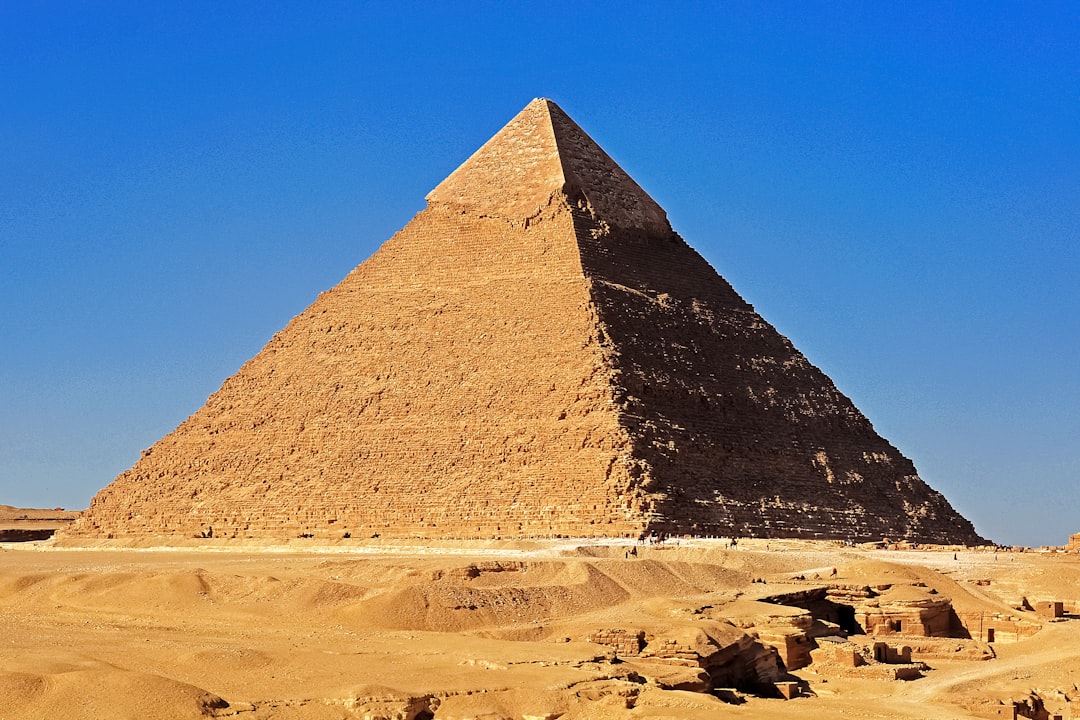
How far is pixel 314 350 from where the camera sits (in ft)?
183

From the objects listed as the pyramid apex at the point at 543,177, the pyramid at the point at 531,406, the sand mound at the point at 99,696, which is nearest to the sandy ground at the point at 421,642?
the sand mound at the point at 99,696

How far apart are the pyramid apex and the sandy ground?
2671 centimetres

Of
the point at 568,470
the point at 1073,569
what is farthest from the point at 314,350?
the point at 1073,569

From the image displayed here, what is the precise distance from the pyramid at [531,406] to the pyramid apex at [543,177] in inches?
4.0

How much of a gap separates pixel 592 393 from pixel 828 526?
300 inches

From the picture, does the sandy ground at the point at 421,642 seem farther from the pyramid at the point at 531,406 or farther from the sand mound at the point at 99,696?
the pyramid at the point at 531,406

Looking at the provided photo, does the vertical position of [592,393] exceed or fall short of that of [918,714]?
it exceeds it

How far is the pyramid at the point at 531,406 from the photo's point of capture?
147ft

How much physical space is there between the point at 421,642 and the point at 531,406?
3118 centimetres

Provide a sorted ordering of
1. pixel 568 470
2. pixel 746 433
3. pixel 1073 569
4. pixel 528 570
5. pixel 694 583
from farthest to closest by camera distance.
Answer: pixel 746 433, pixel 568 470, pixel 1073 569, pixel 694 583, pixel 528 570

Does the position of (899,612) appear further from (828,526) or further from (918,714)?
(828,526)

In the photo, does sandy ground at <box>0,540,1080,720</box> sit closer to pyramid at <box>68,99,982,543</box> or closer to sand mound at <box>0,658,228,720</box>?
sand mound at <box>0,658,228,720</box>

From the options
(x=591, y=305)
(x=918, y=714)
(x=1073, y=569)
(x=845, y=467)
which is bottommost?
(x=918, y=714)

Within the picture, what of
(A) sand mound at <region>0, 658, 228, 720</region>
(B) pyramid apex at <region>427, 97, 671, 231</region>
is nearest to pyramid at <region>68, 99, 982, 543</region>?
(B) pyramid apex at <region>427, 97, 671, 231</region>
